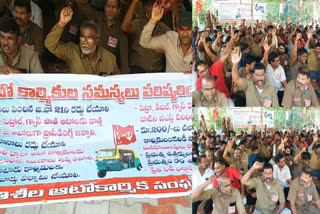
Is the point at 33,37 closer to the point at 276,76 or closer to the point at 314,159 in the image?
the point at 276,76

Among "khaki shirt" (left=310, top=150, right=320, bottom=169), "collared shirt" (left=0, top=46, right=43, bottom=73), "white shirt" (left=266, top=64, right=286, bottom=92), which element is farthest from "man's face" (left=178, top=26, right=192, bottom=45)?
"khaki shirt" (left=310, top=150, right=320, bottom=169)

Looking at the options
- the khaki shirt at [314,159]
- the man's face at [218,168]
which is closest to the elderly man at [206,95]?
the man's face at [218,168]

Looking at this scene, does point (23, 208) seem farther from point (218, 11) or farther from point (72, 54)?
point (218, 11)

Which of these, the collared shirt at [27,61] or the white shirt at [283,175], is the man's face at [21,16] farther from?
the white shirt at [283,175]

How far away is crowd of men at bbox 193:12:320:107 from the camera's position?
2.62 m

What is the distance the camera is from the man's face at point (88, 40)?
3217 mm

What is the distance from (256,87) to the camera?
272cm

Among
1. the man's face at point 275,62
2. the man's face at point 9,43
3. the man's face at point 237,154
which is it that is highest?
the man's face at point 9,43

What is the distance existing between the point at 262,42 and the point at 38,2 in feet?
6.89

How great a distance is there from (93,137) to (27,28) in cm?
121

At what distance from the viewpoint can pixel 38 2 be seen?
124 inches

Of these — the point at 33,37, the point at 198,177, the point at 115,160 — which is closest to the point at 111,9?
the point at 33,37

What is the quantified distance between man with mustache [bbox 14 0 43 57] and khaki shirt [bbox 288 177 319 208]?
2623mm

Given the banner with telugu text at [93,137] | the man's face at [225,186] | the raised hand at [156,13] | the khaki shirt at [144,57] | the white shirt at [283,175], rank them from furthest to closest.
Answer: the khaki shirt at [144,57] < the raised hand at [156,13] < the banner with telugu text at [93,137] < the white shirt at [283,175] < the man's face at [225,186]
